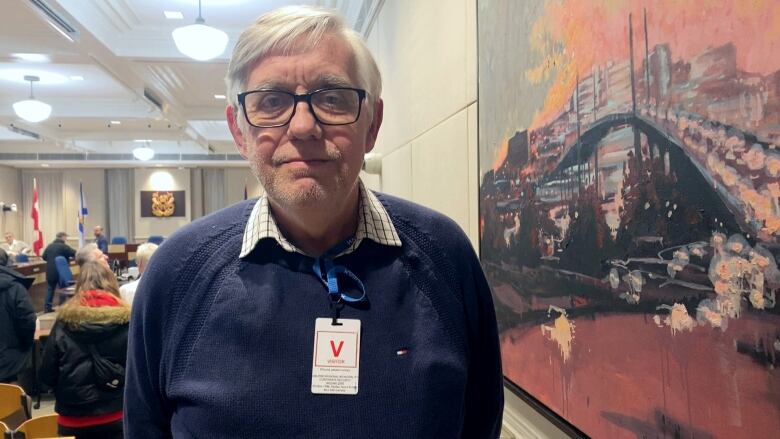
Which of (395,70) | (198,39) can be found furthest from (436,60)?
(198,39)

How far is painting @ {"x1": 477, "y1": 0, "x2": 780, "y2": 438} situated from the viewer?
738 mm

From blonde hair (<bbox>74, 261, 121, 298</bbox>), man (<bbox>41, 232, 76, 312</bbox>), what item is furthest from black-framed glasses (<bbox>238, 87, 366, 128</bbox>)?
man (<bbox>41, 232, 76, 312</bbox>)

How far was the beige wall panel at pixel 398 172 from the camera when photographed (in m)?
3.15

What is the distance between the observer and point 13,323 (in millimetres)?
3941

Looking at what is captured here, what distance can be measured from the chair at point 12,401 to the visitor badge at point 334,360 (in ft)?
10.2

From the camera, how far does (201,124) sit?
1285 centimetres

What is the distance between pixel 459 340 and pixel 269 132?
0.53 meters

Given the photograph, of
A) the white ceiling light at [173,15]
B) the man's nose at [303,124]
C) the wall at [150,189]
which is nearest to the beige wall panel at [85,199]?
the wall at [150,189]

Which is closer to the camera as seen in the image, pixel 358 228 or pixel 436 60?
pixel 358 228

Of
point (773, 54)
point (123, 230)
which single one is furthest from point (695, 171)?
point (123, 230)

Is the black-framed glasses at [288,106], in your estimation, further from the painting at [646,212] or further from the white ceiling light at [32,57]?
the white ceiling light at [32,57]

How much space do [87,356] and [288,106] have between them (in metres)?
2.91

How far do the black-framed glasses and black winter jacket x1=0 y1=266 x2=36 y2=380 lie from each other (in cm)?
384

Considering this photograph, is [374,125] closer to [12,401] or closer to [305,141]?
[305,141]
